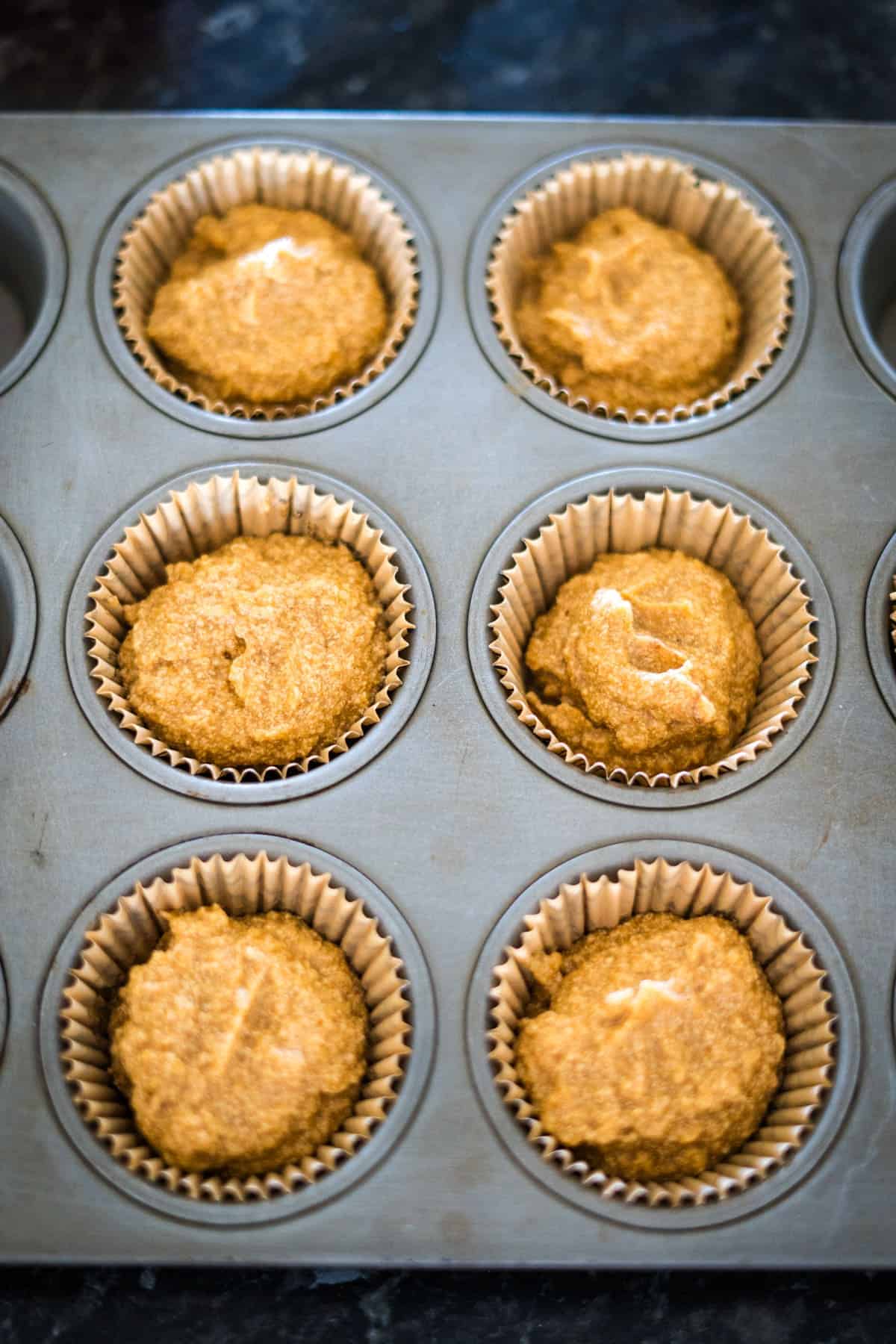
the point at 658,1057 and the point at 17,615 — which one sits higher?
the point at 17,615

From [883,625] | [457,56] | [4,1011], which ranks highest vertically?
[457,56]

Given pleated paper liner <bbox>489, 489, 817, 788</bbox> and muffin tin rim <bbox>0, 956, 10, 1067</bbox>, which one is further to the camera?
pleated paper liner <bbox>489, 489, 817, 788</bbox>

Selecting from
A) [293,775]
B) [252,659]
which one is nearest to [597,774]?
[293,775]

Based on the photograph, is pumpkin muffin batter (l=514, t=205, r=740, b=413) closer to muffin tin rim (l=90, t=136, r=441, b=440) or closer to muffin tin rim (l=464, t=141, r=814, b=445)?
muffin tin rim (l=464, t=141, r=814, b=445)

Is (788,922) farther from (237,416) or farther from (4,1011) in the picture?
(237,416)

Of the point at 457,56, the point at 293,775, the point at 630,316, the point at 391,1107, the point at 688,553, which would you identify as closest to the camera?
the point at 391,1107

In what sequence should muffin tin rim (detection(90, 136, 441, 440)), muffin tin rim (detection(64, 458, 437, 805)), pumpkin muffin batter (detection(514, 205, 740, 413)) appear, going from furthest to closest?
pumpkin muffin batter (detection(514, 205, 740, 413)) < muffin tin rim (detection(90, 136, 441, 440)) < muffin tin rim (detection(64, 458, 437, 805))

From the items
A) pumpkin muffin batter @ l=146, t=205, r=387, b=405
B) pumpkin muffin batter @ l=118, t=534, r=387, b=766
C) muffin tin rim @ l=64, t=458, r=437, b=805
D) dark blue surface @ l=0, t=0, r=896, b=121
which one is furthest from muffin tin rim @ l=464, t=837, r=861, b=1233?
dark blue surface @ l=0, t=0, r=896, b=121
